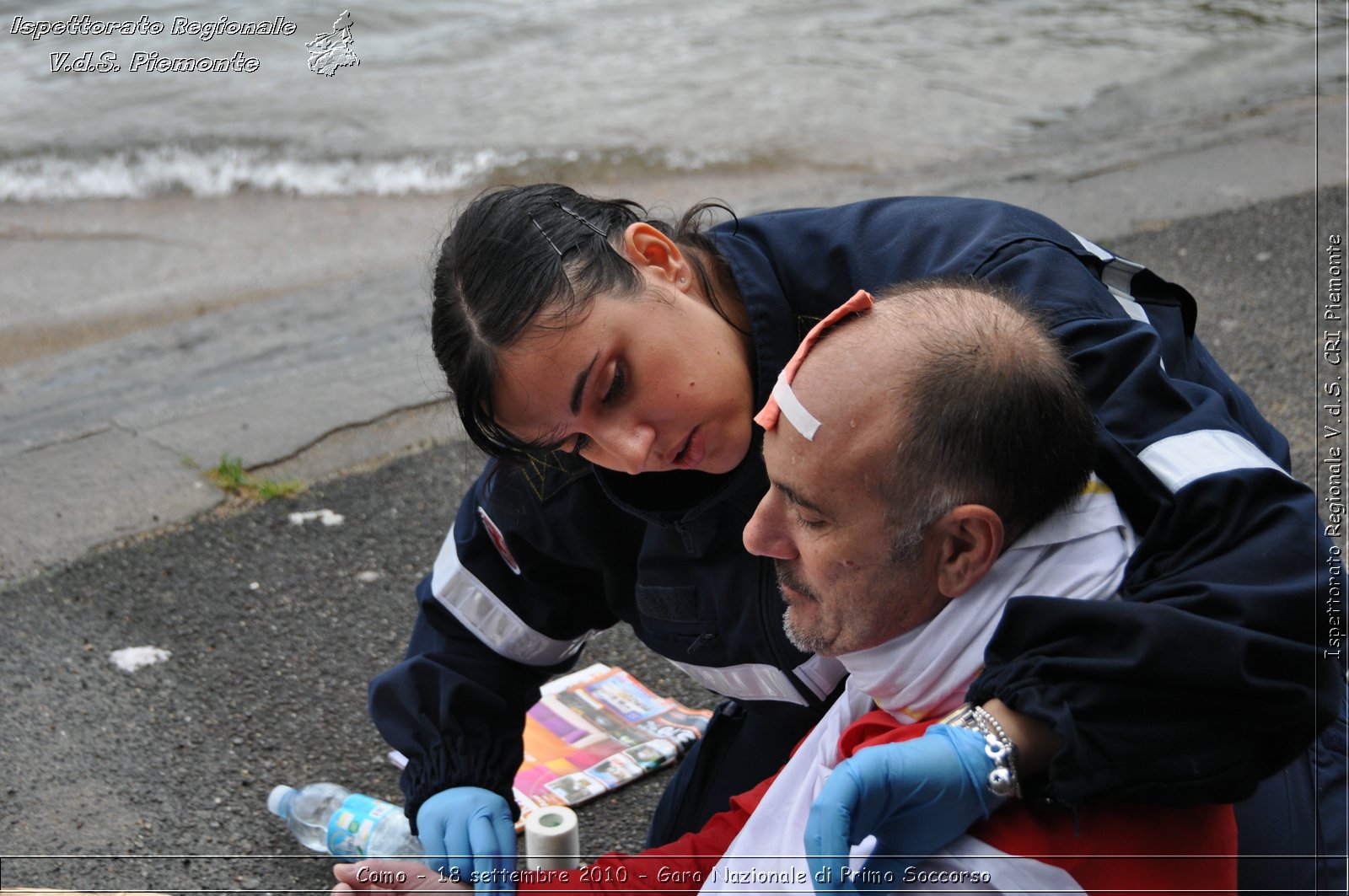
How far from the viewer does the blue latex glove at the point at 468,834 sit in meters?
1.90

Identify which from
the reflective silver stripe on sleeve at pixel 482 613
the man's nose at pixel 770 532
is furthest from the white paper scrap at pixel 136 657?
the man's nose at pixel 770 532

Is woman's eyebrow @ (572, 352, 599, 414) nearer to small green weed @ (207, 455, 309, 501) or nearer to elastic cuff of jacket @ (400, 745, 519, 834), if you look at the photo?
elastic cuff of jacket @ (400, 745, 519, 834)

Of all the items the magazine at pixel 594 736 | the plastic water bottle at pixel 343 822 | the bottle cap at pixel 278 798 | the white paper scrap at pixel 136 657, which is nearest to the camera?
the plastic water bottle at pixel 343 822

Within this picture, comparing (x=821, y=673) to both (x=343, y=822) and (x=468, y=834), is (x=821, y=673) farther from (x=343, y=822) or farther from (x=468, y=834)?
(x=343, y=822)

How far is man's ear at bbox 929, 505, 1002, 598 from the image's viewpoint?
1343mm

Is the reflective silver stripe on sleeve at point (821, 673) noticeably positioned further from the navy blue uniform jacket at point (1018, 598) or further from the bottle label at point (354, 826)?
the bottle label at point (354, 826)

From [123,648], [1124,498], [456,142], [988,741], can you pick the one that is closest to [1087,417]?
[1124,498]

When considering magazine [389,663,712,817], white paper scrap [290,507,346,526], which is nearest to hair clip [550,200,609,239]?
magazine [389,663,712,817]

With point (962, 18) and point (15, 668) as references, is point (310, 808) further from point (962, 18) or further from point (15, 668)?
point (962, 18)

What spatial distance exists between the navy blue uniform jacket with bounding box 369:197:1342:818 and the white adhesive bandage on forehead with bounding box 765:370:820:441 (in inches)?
11.1

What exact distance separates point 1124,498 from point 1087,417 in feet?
0.35

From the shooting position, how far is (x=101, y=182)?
7258mm

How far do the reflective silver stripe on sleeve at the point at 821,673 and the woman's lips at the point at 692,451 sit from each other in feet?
1.15

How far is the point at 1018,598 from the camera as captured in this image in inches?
51.8
